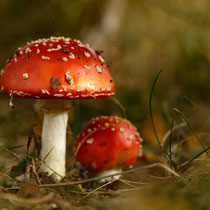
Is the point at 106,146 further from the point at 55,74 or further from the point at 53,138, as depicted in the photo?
the point at 55,74

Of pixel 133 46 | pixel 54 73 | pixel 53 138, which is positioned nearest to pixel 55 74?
pixel 54 73

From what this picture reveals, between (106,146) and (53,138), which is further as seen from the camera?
(106,146)

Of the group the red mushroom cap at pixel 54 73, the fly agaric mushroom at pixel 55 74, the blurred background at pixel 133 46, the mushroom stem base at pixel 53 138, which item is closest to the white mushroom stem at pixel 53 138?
the mushroom stem base at pixel 53 138

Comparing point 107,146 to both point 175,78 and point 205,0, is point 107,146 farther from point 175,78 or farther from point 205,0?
point 205,0

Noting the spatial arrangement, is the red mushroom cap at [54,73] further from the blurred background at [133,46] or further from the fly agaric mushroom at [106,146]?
the blurred background at [133,46]

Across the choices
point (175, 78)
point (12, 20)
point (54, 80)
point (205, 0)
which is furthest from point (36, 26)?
point (54, 80)
